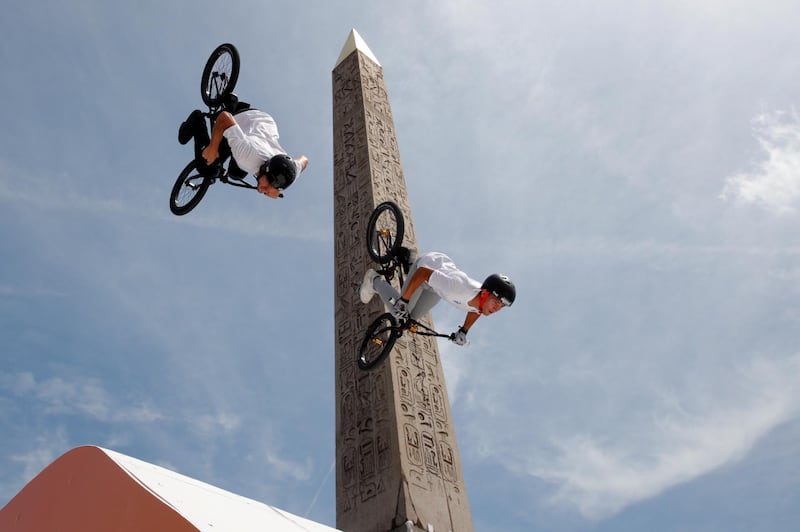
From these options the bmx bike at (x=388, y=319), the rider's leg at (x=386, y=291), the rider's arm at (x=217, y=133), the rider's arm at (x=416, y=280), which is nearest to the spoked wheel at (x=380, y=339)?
the bmx bike at (x=388, y=319)

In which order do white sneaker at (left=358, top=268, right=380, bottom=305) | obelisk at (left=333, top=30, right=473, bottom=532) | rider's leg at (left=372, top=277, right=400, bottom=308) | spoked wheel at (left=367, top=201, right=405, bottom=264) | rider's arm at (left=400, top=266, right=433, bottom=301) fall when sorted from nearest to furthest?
rider's arm at (left=400, top=266, right=433, bottom=301) < rider's leg at (left=372, top=277, right=400, bottom=308) < spoked wheel at (left=367, top=201, right=405, bottom=264) < white sneaker at (left=358, top=268, right=380, bottom=305) < obelisk at (left=333, top=30, right=473, bottom=532)

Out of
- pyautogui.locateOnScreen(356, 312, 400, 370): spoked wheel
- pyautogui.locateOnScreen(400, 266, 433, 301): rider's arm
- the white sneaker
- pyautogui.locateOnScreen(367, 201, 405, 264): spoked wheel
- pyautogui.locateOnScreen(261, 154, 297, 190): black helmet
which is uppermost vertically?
pyautogui.locateOnScreen(367, 201, 405, 264): spoked wheel

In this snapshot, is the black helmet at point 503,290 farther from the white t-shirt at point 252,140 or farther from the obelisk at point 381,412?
the obelisk at point 381,412

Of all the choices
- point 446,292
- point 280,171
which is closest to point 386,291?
point 446,292

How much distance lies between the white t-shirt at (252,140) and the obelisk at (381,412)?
2.63 m

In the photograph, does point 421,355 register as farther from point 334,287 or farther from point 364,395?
point 334,287

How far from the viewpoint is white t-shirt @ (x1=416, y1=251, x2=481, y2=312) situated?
A: 15.9 ft

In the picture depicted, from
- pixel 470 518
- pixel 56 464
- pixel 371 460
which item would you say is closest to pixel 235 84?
pixel 56 464

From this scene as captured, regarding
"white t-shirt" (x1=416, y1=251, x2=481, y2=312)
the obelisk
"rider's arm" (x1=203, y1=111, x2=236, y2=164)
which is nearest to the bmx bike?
"white t-shirt" (x1=416, y1=251, x2=481, y2=312)

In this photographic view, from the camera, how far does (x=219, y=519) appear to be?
3199 mm

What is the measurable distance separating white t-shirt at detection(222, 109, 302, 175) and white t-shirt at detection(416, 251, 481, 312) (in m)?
1.22

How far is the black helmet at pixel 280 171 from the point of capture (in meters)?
4.69

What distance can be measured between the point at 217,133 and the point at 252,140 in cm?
26

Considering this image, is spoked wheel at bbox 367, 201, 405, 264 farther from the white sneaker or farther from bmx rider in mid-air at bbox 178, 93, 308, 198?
A: bmx rider in mid-air at bbox 178, 93, 308, 198
